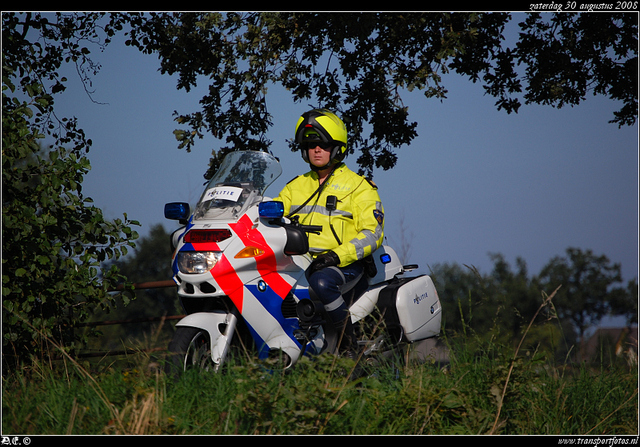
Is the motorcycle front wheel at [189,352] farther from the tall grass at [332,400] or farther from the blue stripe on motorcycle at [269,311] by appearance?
the blue stripe on motorcycle at [269,311]

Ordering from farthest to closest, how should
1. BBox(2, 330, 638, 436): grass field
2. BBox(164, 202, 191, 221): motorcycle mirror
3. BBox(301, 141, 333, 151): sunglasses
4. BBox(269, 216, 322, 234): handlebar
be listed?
1. BBox(301, 141, 333, 151): sunglasses
2. BBox(164, 202, 191, 221): motorcycle mirror
3. BBox(269, 216, 322, 234): handlebar
4. BBox(2, 330, 638, 436): grass field

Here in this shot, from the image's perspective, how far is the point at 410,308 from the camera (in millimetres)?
4660

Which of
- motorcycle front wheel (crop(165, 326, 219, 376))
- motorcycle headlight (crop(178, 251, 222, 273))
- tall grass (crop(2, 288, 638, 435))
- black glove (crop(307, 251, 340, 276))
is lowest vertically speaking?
tall grass (crop(2, 288, 638, 435))

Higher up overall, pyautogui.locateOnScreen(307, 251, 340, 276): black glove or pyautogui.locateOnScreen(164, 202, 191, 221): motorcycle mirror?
pyautogui.locateOnScreen(164, 202, 191, 221): motorcycle mirror

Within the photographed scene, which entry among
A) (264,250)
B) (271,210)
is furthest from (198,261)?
(271,210)

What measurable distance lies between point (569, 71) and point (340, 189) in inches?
152

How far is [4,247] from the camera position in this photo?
4.03 m

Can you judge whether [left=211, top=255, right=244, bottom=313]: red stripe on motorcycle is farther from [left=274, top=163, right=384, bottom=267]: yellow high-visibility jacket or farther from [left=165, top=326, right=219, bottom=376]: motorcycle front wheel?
[left=274, top=163, right=384, bottom=267]: yellow high-visibility jacket

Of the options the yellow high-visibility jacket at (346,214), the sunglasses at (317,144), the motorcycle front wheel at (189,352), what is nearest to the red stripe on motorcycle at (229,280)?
the motorcycle front wheel at (189,352)

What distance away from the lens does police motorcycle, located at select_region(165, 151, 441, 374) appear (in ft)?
12.0
